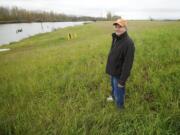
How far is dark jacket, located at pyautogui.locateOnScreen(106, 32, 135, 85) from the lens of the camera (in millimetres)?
3053

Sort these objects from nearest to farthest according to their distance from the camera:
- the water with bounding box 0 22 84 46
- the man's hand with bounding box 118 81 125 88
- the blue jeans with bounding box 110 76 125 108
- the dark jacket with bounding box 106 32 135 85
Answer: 1. the dark jacket with bounding box 106 32 135 85
2. the man's hand with bounding box 118 81 125 88
3. the blue jeans with bounding box 110 76 125 108
4. the water with bounding box 0 22 84 46

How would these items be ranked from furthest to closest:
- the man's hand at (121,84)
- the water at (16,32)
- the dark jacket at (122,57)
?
the water at (16,32), the man's hand at (121,84), the dark jacket at (122,57)

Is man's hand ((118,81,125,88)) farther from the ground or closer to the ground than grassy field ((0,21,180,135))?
farther from the ground

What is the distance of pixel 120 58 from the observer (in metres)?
3.22

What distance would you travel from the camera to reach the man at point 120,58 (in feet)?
10.0

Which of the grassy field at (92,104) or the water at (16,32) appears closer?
the grassy field at (92,104)

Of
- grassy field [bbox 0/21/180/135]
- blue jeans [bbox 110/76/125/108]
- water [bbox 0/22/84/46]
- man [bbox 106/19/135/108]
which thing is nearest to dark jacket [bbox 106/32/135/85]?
man [bbox 106/19/135/108]

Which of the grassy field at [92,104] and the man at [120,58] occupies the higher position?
the man at [120,58]

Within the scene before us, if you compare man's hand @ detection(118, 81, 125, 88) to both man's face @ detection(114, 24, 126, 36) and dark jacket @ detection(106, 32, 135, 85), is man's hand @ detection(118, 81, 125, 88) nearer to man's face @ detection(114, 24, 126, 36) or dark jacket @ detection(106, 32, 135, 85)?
dark jacket @ detection(106, 32, 135, 85)

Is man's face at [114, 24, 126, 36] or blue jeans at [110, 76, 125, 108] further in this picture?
blue jeans at [110, 76, 125, 108]

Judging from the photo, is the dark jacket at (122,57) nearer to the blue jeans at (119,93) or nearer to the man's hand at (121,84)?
the man's hand at (121,84)

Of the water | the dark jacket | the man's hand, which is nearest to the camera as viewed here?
the dark jacket

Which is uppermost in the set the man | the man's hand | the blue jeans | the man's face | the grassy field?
the man's face

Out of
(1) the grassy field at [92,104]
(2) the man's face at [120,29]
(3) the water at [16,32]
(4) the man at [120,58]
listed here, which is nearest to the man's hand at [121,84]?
(4) the man at [120,58]
